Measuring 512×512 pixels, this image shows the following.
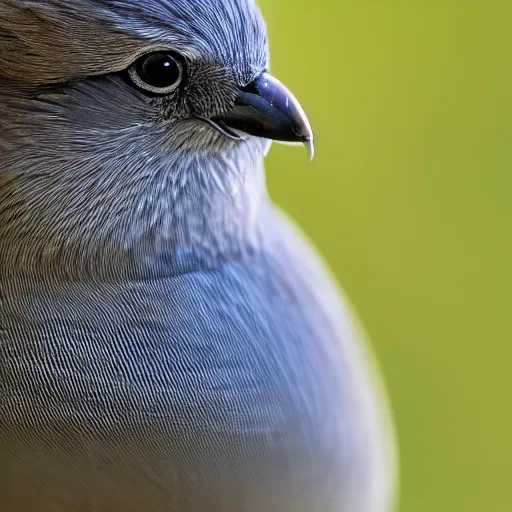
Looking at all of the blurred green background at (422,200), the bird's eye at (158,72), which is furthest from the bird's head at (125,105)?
the blurred green background at (422,200)

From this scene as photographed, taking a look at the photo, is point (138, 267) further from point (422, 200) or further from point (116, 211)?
point (422, 200)

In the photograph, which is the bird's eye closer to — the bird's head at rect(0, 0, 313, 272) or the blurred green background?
the bird's head at rect(0, 0, 313, 272)

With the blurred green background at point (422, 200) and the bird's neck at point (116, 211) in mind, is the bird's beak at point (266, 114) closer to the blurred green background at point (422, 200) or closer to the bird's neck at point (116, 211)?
the bird's neck at point (116, 211)

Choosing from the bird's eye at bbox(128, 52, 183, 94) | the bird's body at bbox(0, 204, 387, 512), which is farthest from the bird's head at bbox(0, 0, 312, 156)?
the bird's body at bbox(0, 204, 387, 512)

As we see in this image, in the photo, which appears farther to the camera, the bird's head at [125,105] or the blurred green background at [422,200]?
the blurred green background at [422,200]

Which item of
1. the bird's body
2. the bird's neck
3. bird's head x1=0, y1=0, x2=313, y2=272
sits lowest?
the bird's body

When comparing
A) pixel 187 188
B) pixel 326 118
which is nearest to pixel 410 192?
pixel 326 118

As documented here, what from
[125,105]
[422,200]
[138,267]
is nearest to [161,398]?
[138,267]

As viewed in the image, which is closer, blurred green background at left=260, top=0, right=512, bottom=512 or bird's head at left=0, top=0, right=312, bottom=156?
bird's head at left=0, top=0, right=312, bottom=156
